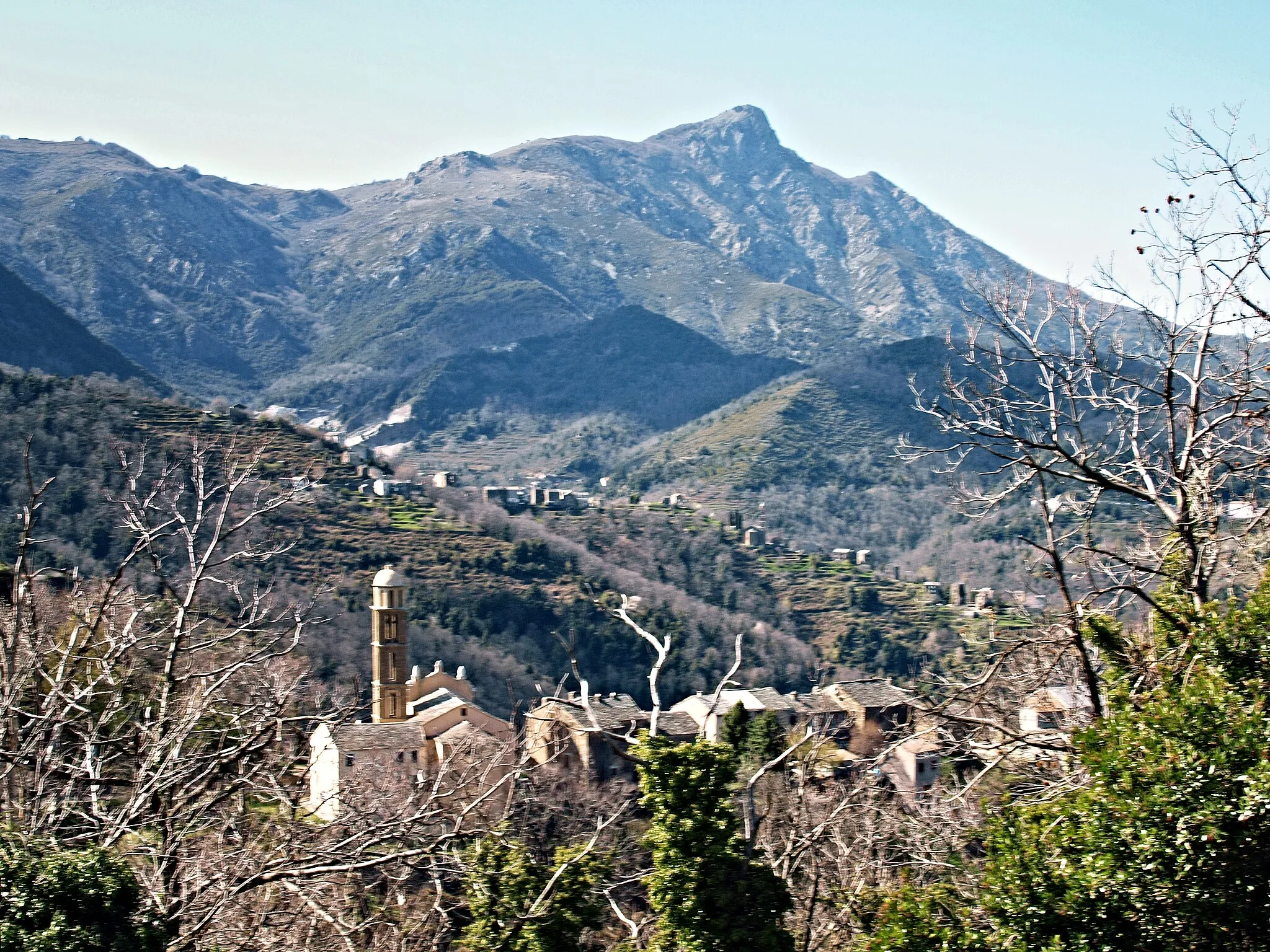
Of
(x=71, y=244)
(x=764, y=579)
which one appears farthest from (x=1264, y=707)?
(x=71, y=244)

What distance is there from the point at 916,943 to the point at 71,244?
209499 millimetres

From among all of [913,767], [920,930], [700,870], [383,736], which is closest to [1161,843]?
[920,930]

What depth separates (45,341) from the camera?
11488cm

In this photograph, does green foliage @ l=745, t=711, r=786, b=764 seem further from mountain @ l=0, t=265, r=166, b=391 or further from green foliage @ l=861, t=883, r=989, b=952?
mountain @ l=0, t=265, r=166, b=391

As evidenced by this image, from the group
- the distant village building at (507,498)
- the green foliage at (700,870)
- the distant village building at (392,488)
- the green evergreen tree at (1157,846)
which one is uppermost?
the green evergreen tree at (1157,846)

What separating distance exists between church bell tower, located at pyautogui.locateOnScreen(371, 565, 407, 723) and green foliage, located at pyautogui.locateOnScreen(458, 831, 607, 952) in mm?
26409

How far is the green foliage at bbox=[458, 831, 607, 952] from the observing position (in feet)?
36.3

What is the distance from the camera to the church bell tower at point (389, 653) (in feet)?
124

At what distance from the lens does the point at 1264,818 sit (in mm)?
A: 7906

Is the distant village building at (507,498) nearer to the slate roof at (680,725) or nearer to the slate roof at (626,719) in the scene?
the slate roof at (626,719)

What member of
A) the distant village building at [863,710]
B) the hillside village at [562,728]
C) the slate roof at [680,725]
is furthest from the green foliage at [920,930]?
the distant village building at [863,710]

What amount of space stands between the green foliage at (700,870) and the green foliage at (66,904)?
12.5ft

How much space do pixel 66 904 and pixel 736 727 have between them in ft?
76.6

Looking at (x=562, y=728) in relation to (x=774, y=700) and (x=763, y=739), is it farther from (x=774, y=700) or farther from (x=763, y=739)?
(x=774, y=700)
